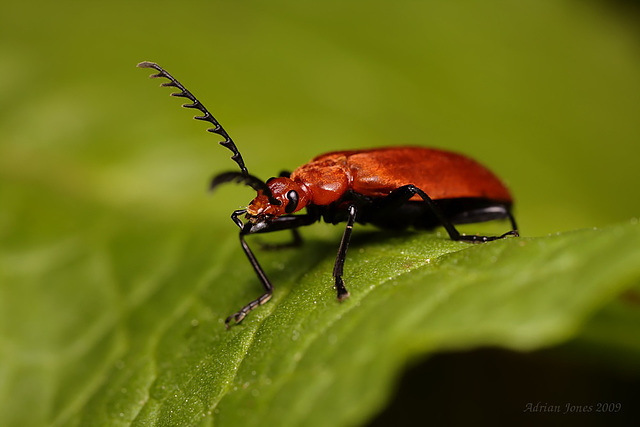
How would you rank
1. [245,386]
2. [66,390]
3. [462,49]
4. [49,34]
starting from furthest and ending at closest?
[462,49]
[49,34]
[66,390]
[245,386]

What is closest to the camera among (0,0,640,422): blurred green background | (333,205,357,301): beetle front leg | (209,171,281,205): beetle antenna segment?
(333,205,357,301): beetle front leg

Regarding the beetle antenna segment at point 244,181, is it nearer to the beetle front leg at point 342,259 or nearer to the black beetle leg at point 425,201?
the beetle front leg at point 342,259

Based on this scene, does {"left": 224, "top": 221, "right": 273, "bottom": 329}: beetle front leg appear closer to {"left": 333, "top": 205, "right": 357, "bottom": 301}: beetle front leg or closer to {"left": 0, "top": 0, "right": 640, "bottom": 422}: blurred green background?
{"left": 333, "top": 205, "right": 357, "bottom": 301}: beetle front leg

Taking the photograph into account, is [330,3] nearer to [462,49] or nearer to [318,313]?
[462,49]

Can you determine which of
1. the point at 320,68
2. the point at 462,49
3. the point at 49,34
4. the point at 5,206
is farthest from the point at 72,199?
the point at 462,49

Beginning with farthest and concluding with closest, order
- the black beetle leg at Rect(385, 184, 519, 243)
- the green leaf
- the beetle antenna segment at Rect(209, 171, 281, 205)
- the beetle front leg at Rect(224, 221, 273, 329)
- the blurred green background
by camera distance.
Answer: the blurred green background
the black beetle leg at Rect(385, 184, 519, 243)
the beetle front leg at Rect(224, 221, 273, 329)
the beetle antenna segment at Rect(209, 171, 281, 205)
the green leaf

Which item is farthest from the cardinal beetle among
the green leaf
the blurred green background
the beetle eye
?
the blurred green background

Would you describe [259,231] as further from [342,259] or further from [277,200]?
[342,259]
